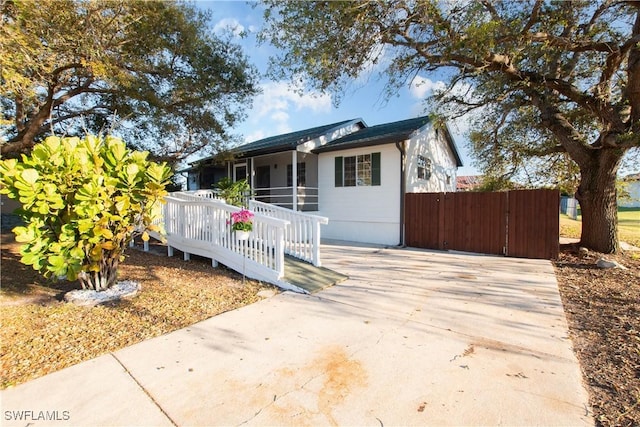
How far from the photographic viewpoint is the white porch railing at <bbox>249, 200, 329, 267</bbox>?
256 inches

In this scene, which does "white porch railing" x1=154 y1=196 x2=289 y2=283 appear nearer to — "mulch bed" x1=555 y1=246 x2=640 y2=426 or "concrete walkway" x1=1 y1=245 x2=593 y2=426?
"concrete walkway" x1=1 y1=245 x2=593 y2=426

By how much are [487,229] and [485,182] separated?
432 centimetres

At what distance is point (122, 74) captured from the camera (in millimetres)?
6883

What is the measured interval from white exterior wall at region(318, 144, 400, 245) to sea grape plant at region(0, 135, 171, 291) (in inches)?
297

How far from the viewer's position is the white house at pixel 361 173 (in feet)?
34.2

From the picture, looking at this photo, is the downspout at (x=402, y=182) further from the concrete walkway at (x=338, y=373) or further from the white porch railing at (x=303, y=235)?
the concrete walkway at (x=338, y=373)

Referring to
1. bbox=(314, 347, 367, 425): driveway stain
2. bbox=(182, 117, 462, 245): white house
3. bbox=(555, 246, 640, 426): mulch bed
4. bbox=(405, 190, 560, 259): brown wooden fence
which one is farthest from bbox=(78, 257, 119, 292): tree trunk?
bbox=(405, 190, 560, 259): brown wooden fence

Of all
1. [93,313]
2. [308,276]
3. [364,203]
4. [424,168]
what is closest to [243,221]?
[308,276]

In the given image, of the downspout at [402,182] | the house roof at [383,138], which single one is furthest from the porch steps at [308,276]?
the house roof at [383,138]

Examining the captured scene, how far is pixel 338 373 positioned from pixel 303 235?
447 cm

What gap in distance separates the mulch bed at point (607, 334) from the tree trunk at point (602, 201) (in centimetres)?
151

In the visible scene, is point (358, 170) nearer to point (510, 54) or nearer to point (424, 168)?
point (424, 168)

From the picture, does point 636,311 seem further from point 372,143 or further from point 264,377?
point 372,143

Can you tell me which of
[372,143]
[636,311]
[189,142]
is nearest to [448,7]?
[372,143]
